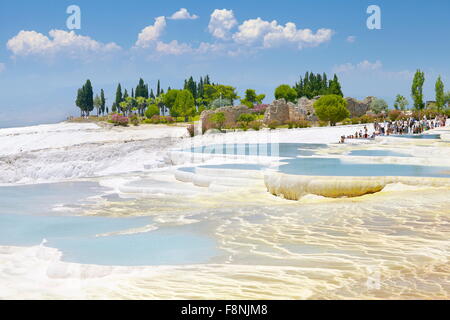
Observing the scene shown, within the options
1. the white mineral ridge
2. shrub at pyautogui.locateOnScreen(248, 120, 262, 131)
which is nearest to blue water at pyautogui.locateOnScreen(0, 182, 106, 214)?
the white mineral ridge

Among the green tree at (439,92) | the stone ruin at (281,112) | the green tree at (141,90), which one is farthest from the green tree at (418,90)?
the green tree at (141,90)

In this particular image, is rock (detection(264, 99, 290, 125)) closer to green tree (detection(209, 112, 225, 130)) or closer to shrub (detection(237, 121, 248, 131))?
shrub (detection(237, 121, 248, 131))

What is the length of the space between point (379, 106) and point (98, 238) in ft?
144

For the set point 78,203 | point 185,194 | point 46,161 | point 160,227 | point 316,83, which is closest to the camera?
point 160,227

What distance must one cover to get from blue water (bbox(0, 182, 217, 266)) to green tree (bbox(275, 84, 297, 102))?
54.8 m

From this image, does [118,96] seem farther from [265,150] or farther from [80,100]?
[265,150]

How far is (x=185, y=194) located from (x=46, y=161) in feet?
48.2

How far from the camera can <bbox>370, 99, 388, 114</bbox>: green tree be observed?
4753 cm

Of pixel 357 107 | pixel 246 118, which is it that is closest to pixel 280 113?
pixel 246 118

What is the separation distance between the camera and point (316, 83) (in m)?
63.7

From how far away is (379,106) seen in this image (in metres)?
47.8

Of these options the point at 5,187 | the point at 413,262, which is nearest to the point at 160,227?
the point at 413,262

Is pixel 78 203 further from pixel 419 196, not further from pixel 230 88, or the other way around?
pixel 230 88
